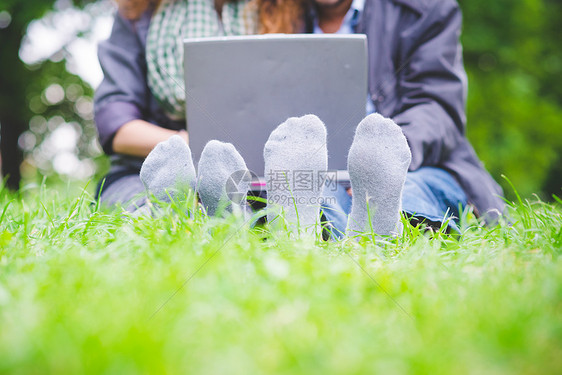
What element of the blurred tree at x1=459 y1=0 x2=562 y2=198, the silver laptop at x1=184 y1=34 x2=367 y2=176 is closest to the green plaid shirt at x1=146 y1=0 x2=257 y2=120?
the silver laptop at x1=184 y1=34 x2=367 y2=176

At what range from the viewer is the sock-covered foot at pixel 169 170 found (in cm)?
100

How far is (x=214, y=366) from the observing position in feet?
1.58

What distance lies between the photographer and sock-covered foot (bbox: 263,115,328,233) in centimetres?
99

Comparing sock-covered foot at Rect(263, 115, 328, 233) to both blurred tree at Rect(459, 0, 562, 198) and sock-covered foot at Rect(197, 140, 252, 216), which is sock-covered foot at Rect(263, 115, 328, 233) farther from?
blurred tree at Rect(459, 0, 562, 198)

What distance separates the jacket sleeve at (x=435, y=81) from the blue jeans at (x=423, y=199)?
9 centimetres

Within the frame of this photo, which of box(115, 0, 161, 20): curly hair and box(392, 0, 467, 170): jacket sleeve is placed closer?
box(392, 0, 467, 170): jacket sleeve

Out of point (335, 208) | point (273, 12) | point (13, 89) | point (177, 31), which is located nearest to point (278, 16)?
point (273, 12)

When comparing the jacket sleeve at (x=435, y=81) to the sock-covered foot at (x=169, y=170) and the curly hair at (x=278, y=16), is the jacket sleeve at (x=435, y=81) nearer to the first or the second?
the curly hair at (x=278, y=16)

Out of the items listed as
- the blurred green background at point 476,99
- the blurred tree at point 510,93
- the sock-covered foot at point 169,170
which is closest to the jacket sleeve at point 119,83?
the sock-covered foot at point 169,170

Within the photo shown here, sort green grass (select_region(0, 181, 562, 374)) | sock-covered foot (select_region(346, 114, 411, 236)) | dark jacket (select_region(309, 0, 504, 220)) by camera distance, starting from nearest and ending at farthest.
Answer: green grass (select_region(0, 181, 562, 374))
sock-covered foot (select_region(346, 114, 411, 236))
dark jacket (select_region(309, 0, 504, 220))

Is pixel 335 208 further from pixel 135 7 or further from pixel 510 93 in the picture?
pixel 510 93

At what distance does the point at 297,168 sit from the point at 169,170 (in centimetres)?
27

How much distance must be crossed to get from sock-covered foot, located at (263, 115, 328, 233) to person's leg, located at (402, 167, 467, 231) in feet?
0.81

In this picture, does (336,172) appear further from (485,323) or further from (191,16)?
(191,16)
